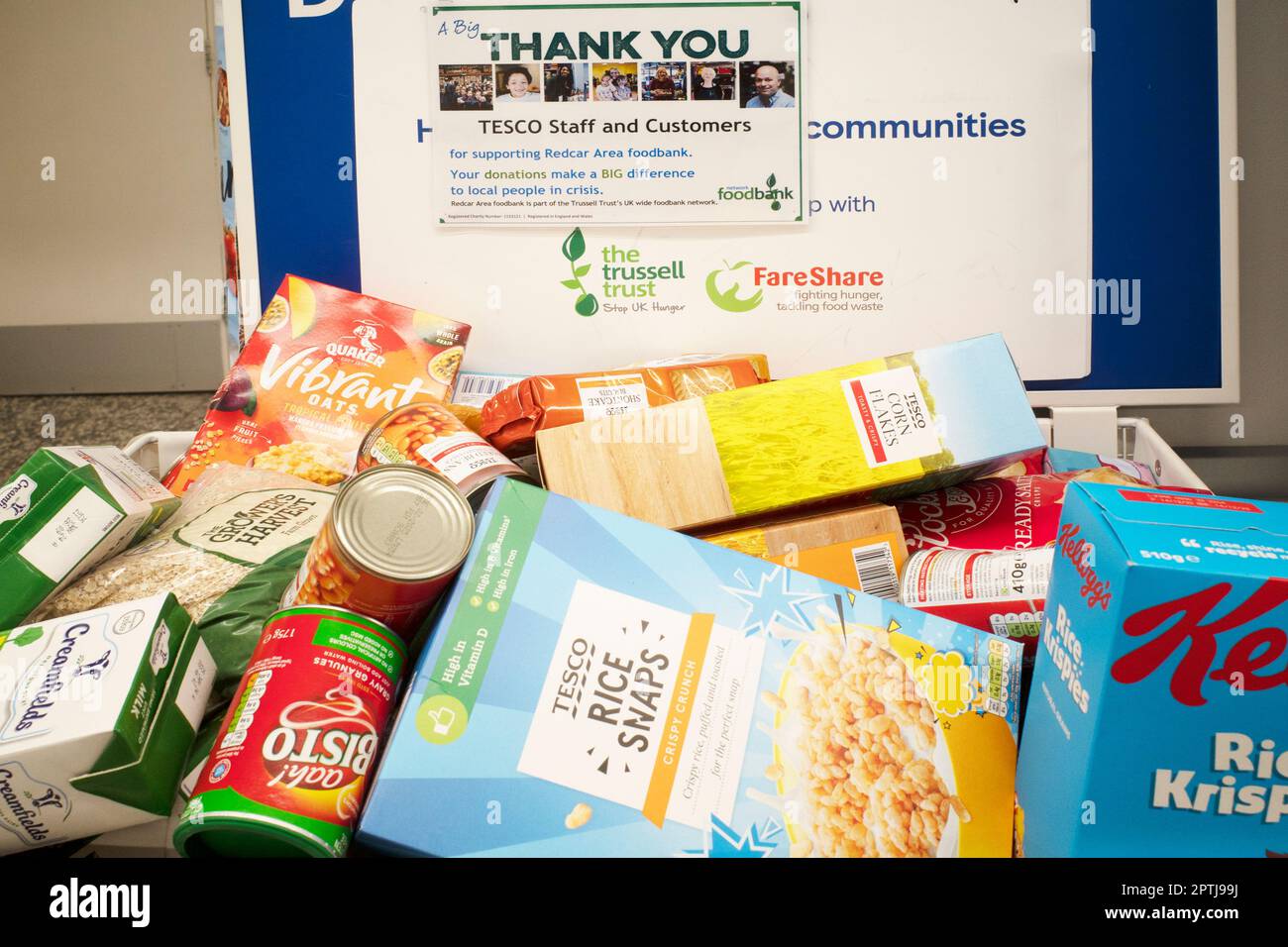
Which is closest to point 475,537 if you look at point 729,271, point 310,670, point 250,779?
point 310,670

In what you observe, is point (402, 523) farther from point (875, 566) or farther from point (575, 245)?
point (575, 245)

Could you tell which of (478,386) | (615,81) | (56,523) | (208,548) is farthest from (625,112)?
(56,523)

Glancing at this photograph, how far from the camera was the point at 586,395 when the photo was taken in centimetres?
156

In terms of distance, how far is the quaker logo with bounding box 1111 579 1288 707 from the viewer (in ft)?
2.68

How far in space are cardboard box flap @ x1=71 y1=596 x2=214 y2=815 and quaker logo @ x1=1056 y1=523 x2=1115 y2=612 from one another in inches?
39.2

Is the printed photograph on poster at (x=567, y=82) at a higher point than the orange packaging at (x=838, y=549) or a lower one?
higher

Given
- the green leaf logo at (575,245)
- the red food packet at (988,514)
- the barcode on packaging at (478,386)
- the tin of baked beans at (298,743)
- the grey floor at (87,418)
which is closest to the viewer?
the tin of baked beans at (298,743)

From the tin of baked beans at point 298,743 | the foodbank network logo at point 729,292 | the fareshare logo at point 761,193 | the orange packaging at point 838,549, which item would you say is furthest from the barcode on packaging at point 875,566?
the fareshare logo at point 761,193

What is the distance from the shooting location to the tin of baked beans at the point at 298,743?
0.92 metres

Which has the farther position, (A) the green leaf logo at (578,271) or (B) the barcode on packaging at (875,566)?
(A) the green leaf logo at (578,271)

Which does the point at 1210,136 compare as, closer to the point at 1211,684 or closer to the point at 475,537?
the point at 1211,684

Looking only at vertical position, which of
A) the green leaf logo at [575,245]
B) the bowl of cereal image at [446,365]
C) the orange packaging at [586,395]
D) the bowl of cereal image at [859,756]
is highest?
the green leaf logo at [575,245]

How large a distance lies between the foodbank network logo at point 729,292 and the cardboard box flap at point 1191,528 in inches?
47.6

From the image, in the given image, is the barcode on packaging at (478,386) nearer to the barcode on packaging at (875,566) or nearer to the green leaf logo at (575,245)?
the green leaf logo at (575,245)
